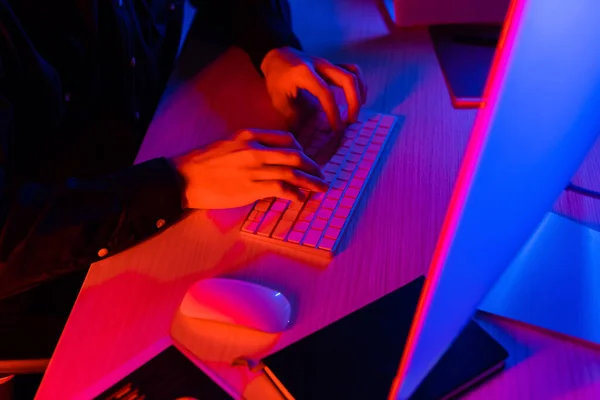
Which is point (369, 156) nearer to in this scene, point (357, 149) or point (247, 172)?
point (357, 149)

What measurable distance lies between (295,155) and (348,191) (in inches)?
3.4

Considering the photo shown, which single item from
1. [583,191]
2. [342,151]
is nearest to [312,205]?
[342,151]

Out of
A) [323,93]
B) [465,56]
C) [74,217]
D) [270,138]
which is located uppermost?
[465,56]

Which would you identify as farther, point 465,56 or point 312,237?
point 465,56

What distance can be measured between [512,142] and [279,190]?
436 millimetres

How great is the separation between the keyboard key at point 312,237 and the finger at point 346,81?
0.24 m

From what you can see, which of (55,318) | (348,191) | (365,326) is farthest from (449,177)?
(55,318)

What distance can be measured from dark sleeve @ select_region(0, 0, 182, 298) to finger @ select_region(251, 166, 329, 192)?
110mm

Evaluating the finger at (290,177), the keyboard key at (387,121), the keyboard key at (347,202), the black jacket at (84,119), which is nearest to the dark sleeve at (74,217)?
the black jacket at (84,119)

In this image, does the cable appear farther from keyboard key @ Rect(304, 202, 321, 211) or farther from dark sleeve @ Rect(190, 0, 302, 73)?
dark sleeve @ Rect(190, 0, 302, 73)

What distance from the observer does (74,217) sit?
2.22 feet

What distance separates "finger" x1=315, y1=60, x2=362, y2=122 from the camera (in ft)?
2.73

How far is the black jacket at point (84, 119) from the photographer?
0.67 metres

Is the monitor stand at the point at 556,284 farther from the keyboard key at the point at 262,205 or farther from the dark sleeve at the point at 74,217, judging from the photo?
the dark sleeve at the point at 74,217
